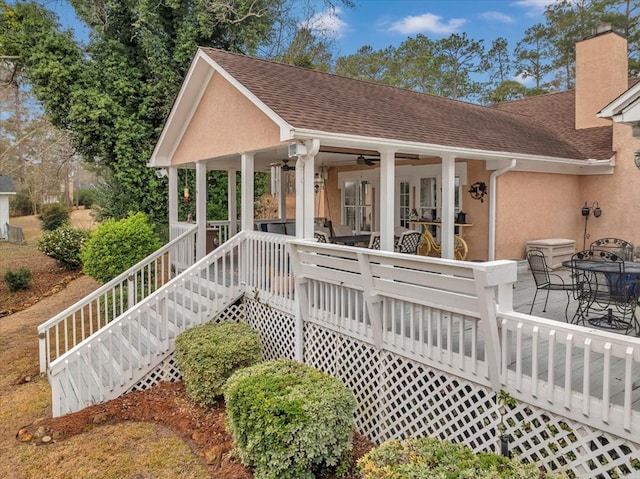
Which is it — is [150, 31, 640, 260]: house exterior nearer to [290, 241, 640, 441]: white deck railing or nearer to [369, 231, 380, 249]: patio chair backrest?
[369, 231, 380, 249]: patio chair backrest

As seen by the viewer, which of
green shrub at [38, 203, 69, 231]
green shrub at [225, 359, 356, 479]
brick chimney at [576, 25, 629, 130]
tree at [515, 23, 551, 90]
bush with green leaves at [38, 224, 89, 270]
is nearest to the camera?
green shrub at [225, 359, 356, 479]

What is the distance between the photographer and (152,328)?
285 inches

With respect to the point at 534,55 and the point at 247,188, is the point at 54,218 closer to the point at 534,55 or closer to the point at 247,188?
the point at 247,188

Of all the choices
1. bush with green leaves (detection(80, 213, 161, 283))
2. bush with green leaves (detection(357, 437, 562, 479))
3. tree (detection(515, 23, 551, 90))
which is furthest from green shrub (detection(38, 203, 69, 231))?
tree (detection(515, 23, 551, 90))

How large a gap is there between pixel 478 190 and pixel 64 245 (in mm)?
12821

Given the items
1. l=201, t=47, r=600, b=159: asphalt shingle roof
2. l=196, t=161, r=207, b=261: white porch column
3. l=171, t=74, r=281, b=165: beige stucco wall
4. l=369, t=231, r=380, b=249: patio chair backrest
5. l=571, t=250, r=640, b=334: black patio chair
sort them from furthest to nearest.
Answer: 1. l=196, t=161, r=207, b=261: white porch column
2. l=369, t=231, r=380, b=249: patio chair backrest
3. l=171, t=74, r=281, b=165: beige stucco wall
4. l=201, t=47, r=600, b=159: asphalt shingle roof
5. l=571, t=250, r=640, b=334: black patio chair

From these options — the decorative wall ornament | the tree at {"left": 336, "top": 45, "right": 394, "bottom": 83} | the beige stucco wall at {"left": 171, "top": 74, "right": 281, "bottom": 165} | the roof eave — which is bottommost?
the decorative wall ornament

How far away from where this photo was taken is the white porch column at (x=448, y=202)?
7.70m

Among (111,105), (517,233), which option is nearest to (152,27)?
(111,105)

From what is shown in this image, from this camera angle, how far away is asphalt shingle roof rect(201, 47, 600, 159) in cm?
649

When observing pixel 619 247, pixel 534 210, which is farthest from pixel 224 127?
pixel 619 247

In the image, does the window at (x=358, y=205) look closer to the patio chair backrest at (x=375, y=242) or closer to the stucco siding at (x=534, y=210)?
the stucco siding at (x=534, y=210)

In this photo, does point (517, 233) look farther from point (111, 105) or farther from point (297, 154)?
point (111, 105)

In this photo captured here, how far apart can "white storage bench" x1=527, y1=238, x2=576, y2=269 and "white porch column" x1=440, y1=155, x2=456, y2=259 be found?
109 inches
